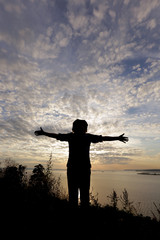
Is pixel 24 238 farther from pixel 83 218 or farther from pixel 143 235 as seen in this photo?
pixel 143 235

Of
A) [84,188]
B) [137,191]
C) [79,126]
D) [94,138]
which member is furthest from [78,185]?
[137,191]

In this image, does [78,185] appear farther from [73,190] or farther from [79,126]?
[79,126]

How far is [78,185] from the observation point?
3.07 m

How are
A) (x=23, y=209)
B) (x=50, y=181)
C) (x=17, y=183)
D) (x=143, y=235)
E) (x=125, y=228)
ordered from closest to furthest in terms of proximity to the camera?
1. (x=143, y=235)
2. (x=125, y=228)
3. (x=23, y=209)
4. (x=50, y=181)
5. (x=17, y=183)

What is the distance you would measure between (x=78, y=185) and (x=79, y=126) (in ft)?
4.43

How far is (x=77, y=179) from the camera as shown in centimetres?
307

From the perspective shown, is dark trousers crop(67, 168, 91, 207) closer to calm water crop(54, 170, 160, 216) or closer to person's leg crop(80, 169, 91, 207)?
person's leg crop(80, 169, 91, 207)

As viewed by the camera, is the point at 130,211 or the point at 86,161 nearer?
the point at 86,161

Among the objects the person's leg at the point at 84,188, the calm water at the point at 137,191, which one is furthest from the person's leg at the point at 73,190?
the calm water at the point at 137,191

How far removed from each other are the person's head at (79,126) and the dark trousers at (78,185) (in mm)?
909

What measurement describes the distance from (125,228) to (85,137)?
6.69ft

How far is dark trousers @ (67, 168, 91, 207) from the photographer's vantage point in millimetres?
3031

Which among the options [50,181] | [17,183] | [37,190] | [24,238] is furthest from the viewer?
[17,183]

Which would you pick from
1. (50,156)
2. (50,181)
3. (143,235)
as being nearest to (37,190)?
(50,181)
